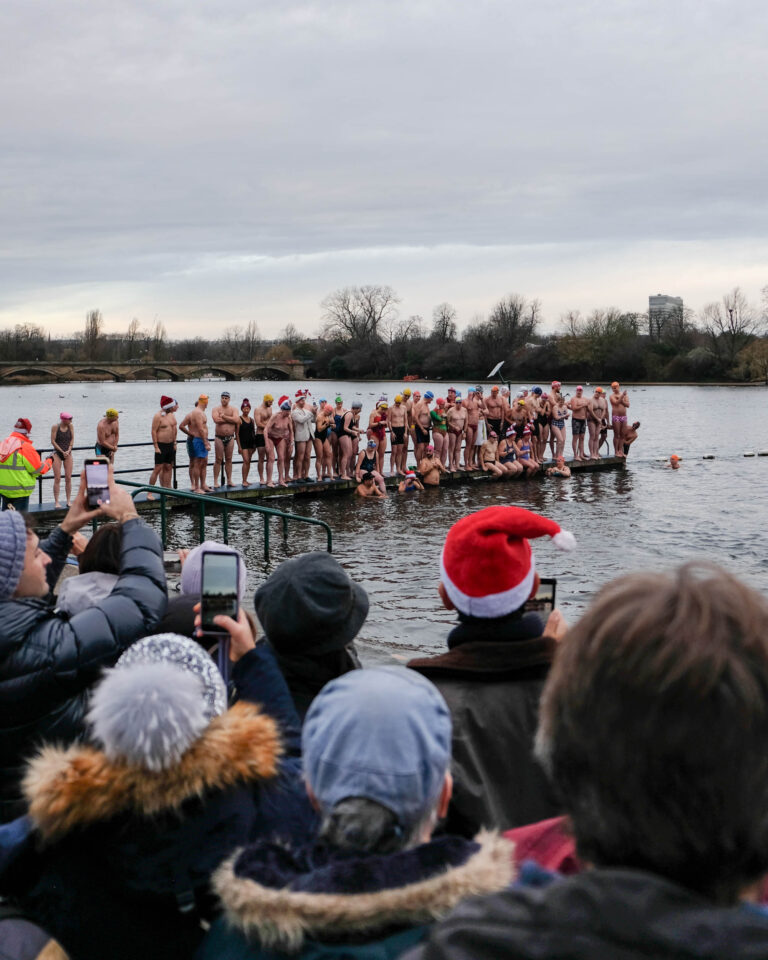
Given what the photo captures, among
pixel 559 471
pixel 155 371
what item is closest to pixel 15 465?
pixel 559 471

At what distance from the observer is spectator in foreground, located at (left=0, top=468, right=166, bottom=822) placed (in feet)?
8.44

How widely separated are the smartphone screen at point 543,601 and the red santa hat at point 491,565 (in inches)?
4.2

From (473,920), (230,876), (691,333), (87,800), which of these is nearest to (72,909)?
(87,800)

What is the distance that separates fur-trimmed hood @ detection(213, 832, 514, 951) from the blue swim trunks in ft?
59.0

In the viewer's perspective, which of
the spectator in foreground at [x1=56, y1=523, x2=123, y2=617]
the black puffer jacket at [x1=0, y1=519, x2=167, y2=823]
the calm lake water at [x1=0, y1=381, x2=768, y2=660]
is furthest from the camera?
the calm lake water at [x1=0, y1=381, x2=768, y2=660]

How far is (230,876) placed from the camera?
1617 millimetres

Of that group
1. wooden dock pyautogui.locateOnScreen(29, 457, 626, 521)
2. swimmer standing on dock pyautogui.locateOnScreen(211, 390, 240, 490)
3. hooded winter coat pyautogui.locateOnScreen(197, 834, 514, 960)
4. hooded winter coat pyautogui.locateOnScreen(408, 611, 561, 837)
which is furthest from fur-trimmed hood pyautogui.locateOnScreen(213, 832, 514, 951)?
swimmer standing on dock pyautogui.locateOnScreen(211, 390, 240, 490)

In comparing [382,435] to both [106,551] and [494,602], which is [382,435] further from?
[494,602]

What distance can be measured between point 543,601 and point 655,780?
211 centimetres

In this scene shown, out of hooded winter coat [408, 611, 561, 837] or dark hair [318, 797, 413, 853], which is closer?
dark hair [318, 797, 413, 853]

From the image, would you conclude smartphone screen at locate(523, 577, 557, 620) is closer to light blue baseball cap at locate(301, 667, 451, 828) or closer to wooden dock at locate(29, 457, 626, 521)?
light blue baseball cap at locate(301, 667, 451, 828)

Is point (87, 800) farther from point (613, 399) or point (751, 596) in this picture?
point (613, 399)

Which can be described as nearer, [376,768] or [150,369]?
[376,768]

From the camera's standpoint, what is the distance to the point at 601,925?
1017 millimetres
